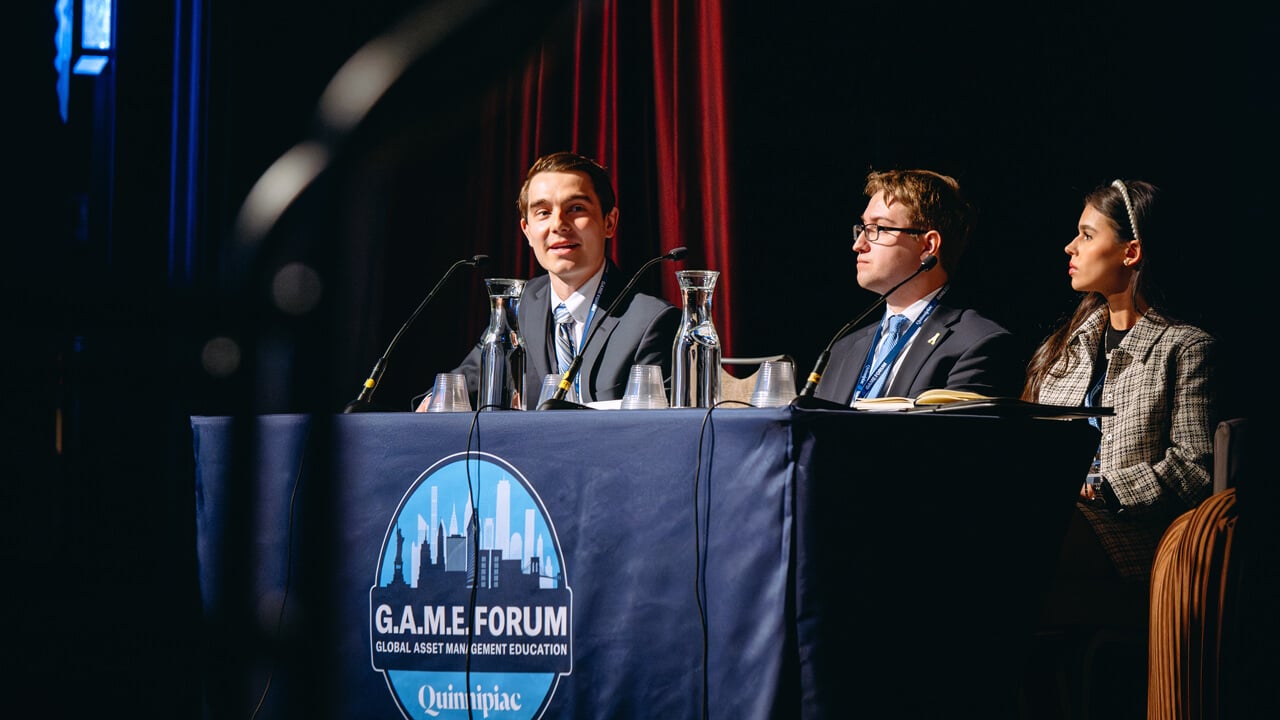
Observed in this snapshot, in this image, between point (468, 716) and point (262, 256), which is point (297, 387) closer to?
point (262, 256)

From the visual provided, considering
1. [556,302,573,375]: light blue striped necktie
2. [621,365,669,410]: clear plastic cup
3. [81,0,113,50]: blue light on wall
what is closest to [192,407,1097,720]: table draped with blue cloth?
[621,365,669,410]: clear plastic cup

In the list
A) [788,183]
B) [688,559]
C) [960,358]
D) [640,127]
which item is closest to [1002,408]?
[688,559]

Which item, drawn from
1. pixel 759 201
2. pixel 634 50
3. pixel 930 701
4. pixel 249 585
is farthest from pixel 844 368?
pixel 249 585

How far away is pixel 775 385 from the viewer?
178 cm

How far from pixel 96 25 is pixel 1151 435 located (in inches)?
118

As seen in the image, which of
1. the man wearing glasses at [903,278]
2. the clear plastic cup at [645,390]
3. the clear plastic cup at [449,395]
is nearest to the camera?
the clear plastic cup at [645,390]

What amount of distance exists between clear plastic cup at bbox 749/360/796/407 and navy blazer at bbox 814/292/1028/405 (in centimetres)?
48

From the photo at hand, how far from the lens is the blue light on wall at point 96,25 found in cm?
306

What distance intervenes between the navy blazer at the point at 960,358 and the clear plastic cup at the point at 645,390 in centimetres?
62

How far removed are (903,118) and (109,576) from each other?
2.48 meters

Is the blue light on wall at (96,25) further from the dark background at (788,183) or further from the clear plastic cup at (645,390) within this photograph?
Result: the clear plastic cup at (645,390)

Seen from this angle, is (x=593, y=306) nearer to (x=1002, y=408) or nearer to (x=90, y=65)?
(x=1002, y=408)

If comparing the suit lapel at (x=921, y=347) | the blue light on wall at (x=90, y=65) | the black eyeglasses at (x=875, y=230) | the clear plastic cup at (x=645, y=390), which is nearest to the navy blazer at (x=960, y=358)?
the suit lapel at (x=921, y=347)

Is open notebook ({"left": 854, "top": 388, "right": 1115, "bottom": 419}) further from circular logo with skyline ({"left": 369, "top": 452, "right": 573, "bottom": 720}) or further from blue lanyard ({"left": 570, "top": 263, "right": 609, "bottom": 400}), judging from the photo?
blue lanyard ({"left": 570, "top": 263, "right": 609, "bottom": 400})
